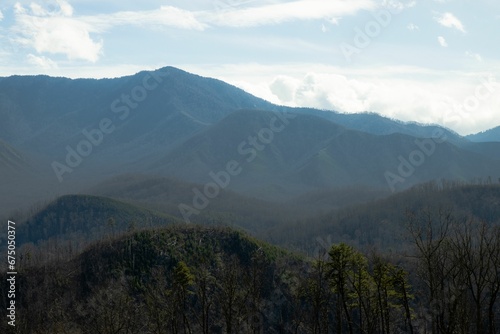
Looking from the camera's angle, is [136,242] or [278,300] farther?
[136,242]

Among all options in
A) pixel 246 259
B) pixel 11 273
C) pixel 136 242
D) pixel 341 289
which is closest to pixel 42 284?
pixel 11 273

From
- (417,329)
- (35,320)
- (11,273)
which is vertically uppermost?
(11,273)

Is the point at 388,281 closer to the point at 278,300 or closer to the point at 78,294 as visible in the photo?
the point at 278,300

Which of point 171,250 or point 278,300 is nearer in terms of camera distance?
point 278,300

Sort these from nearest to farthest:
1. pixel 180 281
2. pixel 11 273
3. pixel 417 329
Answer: pixel 180 281, pixel 417 329, pixel 11 273

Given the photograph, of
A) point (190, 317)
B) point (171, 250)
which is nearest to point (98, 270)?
point (171, 250)

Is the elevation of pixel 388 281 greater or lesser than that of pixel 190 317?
greater

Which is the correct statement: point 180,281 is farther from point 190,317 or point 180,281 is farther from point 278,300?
point 278,300

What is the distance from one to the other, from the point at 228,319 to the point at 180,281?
9.38 meters

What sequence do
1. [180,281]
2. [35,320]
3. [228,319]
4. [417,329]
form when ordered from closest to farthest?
[228,319] → [180,281] → [35,320] → [417,329]

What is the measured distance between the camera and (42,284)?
431ft

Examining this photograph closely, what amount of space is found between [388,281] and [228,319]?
18732 mm

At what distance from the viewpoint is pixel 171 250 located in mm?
140750

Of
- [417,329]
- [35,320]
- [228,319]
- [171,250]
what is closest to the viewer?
[228,319]
